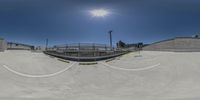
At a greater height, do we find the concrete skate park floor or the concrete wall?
the concrete wall

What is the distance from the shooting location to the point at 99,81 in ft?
65.1

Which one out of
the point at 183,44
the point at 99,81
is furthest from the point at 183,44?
the point at 99,81

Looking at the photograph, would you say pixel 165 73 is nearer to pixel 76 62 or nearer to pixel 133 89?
pixel 133 89

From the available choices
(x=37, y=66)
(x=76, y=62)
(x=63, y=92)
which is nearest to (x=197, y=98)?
(x=63, y=92)

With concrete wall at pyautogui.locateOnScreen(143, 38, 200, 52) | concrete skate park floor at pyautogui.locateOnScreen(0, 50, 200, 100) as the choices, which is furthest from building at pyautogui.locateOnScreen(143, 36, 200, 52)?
concrete skate park floor at pyautogui.locateOnScreen(0, 50, 200, 100)

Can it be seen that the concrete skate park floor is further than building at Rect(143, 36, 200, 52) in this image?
No

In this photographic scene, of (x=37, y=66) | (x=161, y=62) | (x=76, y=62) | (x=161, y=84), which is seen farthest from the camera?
(x=76, y=62)

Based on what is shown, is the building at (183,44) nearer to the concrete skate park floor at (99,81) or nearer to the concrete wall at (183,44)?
the concrete wall at (183,44)

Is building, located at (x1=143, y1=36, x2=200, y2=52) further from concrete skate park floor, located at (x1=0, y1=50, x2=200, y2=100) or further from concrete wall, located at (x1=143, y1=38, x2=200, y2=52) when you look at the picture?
concrete skate park floor, located at (x1=0, y1=50, x2=200, y2=100)

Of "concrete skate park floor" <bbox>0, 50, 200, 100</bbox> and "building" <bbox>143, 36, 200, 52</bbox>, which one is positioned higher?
"building" <bbox>143, 36, 200, 52</bbox>

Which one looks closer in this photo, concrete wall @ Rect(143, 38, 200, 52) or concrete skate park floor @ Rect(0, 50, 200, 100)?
concrete skate park floor @ Rect(0, 50, 200, 100)

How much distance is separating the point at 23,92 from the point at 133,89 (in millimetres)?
7701

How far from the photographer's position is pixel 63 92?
15898 mm

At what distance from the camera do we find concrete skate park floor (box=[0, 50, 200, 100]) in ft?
47.4
